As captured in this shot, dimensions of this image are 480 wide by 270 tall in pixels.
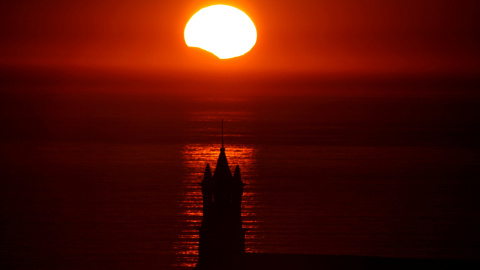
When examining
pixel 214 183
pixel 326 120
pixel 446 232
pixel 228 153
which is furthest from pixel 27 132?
pixel 214 183

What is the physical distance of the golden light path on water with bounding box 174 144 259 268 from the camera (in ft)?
120

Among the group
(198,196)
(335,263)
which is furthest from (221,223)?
(198,196)

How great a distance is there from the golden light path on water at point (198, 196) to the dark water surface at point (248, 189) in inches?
4.8

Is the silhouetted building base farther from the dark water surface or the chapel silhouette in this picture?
the dark water surface

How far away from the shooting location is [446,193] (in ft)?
176

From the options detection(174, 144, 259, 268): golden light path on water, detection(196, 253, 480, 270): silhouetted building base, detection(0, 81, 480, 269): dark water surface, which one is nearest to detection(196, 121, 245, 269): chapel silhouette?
detection(196, 253, 480, 270): silhouetted building base

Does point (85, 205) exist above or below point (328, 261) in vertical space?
above

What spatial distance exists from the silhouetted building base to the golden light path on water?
198 centimetres

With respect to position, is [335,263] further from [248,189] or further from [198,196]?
[248,189]

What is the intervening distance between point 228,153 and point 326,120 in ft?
144

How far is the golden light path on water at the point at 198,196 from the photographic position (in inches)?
1439

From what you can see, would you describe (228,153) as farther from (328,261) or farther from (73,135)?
(328,261)

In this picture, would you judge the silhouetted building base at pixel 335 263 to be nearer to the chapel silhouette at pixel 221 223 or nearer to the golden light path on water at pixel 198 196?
the chapel silhouette at pixel 221 223

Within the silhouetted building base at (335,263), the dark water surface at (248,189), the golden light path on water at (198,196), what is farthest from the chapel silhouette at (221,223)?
the dark water surface at (248,189)
